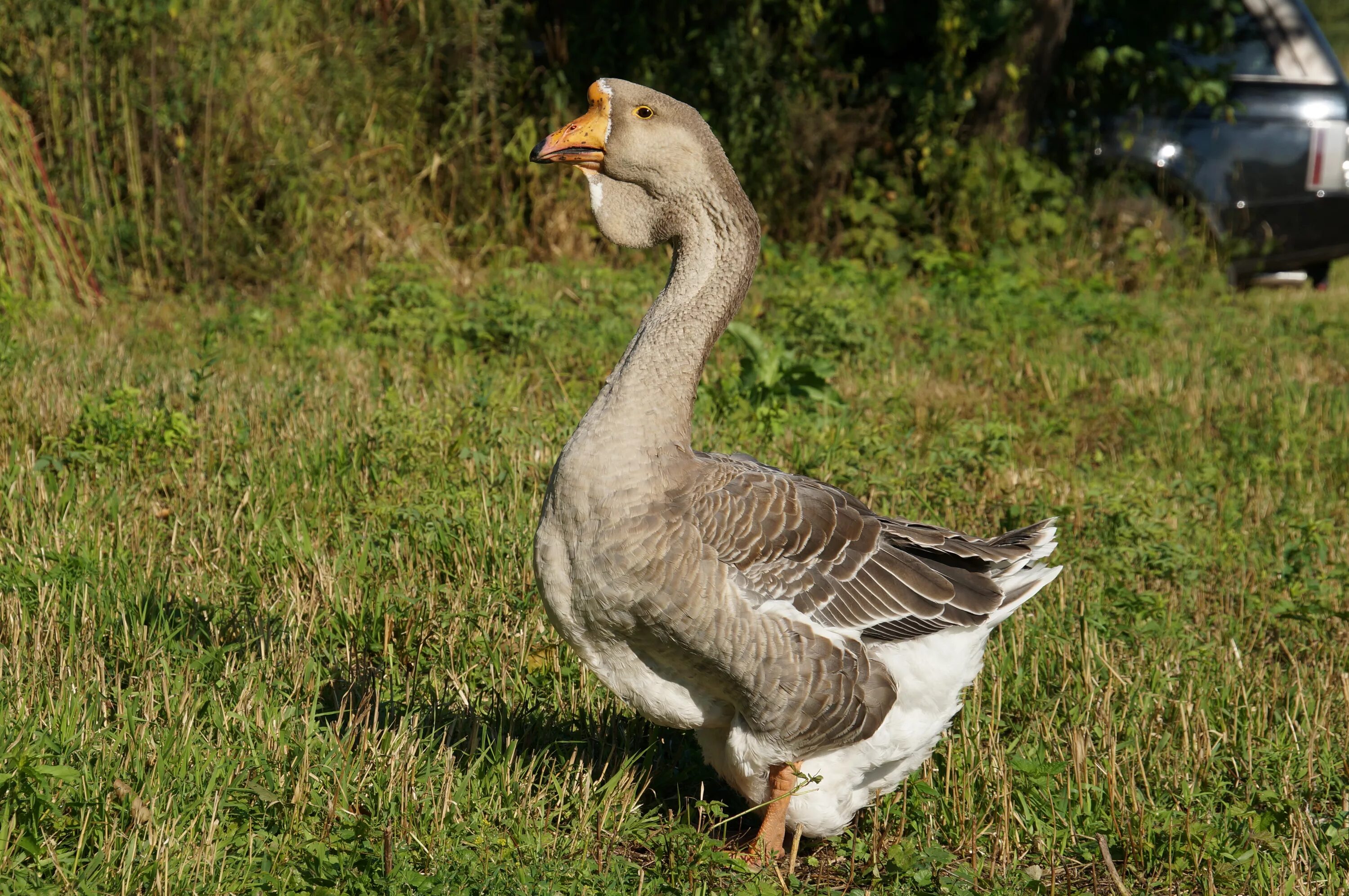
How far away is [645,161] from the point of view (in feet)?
11.5

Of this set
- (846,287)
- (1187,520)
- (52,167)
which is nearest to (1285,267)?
(846,287)

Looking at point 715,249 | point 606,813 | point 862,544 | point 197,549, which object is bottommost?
point 606,813

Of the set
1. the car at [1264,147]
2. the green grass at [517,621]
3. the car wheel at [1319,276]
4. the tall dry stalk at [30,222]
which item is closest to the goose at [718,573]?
the green grass at [517,621]

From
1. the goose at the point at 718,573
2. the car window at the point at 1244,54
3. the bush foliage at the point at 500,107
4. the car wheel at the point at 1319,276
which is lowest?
the goose at the point at 718,573

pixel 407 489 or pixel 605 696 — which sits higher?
pixel 407 489

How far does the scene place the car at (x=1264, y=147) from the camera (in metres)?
11.9

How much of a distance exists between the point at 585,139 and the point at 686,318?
1.86ft

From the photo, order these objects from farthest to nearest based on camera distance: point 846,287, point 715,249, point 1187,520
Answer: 1. point 846,287
2. point 1187,520
3. point 715,249

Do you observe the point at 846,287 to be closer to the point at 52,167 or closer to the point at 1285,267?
the point at 1285,267

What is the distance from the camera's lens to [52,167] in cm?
919

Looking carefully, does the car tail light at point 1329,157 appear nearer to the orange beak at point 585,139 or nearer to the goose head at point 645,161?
the goose head at point 645,161

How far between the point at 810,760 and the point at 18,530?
325 cm

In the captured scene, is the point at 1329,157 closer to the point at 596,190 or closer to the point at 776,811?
the point at 596,190

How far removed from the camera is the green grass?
3369 millimetres
